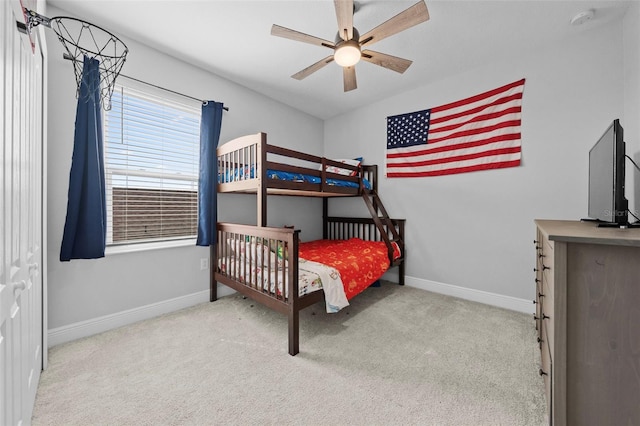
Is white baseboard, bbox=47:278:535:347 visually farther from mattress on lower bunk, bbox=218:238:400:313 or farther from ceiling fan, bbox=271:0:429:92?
ceiling fan, bbox=271:0:429:92

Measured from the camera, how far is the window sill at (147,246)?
2.22 meters

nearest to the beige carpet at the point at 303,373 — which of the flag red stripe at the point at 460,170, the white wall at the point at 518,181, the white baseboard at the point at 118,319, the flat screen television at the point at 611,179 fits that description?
the white baseboard at the point at 118,319

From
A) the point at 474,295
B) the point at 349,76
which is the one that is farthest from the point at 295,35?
the point at 474,295

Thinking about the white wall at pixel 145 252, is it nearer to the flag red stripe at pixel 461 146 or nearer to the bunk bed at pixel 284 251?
the bunk bed at pixel 284 251

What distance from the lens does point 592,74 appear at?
2176 millimetres

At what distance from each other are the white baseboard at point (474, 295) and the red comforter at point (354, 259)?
0.47 m

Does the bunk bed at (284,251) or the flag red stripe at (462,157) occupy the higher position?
the flag red stripe at (462,157)

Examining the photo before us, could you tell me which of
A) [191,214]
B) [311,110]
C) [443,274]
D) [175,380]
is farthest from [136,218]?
[443,274]

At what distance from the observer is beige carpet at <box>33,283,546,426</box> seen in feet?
4.27

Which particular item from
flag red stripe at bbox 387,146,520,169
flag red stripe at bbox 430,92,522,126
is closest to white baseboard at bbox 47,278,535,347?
flag red stripe at bbox 387,146,520,169

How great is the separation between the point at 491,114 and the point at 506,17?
902 mm

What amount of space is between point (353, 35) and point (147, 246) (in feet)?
8.34

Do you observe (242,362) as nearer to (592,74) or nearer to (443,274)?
(443,274)

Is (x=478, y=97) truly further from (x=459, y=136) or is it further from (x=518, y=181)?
(x=518, y=181)
